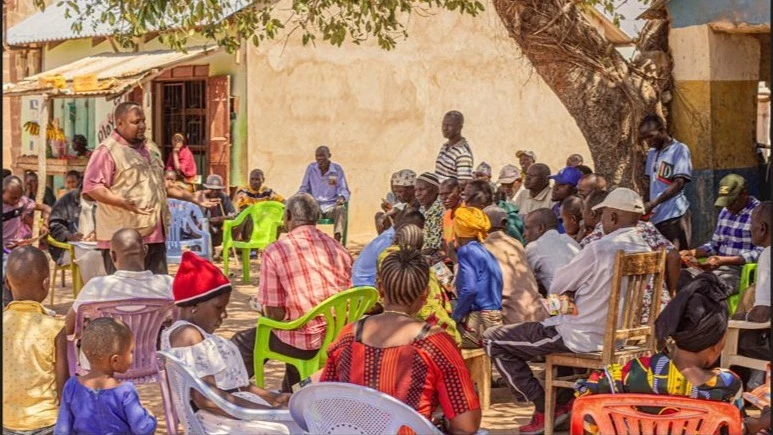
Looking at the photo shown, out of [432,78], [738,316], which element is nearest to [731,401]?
[738,316]

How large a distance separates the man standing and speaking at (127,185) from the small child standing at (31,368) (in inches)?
94.6

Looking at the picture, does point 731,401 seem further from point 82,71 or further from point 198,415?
point 82,71

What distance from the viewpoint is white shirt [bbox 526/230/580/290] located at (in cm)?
720

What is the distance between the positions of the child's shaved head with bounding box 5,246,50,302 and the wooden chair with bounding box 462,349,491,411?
2.50 meters

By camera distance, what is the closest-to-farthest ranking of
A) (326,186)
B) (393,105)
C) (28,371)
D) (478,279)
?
1. (28,371)
2. (478,279)
3. (326,186)
4. (393,105)

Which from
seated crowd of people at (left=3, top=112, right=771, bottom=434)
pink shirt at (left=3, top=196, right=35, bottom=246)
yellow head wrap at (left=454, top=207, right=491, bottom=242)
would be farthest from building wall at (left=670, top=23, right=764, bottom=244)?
pink shirt at (left=3, top=196, right=35, bottom=246)

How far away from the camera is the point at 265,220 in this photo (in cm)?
1286

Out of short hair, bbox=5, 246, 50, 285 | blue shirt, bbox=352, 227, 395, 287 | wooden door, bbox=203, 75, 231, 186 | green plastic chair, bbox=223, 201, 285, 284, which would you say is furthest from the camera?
wooden door, bbox=203, 75, 231, 186

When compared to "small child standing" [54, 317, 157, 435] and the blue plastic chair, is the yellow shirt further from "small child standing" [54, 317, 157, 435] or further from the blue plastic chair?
the blue plastic chair

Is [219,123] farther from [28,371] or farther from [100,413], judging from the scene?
[100,413]

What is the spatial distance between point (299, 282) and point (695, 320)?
2573 millimetres

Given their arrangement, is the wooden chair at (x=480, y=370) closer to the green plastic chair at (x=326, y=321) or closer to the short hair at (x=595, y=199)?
the green plastic chair at (x=326, y=321)

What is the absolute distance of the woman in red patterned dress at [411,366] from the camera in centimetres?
412

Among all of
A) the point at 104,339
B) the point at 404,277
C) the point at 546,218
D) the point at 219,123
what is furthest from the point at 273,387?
the point at 219,123
